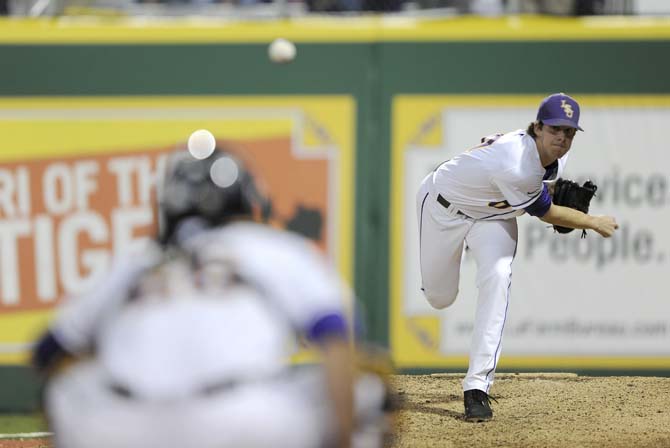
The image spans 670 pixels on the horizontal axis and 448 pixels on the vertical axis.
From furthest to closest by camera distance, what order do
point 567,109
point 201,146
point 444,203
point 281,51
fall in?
1. point 281,51
2. point 444,203
3. point 567,109
4. point 201,146

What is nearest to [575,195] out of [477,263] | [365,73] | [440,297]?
[477,263]

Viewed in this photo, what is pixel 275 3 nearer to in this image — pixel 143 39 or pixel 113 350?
pixel 143 39

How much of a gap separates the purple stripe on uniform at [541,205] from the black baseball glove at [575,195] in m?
0.29

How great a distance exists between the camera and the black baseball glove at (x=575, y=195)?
Result: 5922mm

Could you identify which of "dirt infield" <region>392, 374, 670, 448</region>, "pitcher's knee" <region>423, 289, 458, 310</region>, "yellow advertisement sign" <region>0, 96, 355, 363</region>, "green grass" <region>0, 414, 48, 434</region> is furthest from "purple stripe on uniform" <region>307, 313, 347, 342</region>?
"yellow advertisement sign" <region>0, 96, 355, 363</region>

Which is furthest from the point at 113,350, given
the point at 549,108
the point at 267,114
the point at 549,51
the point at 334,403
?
the point at 549,51

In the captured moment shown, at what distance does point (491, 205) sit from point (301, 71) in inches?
55.2

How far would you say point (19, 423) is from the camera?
6.07 meters

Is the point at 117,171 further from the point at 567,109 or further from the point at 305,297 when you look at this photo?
the point at 305,297

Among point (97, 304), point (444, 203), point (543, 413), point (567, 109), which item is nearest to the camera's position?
point (97, 304)

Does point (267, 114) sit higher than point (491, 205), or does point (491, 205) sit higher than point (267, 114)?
point (267, 114)

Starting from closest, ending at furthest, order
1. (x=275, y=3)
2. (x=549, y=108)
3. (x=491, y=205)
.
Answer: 1. (x=549, y=108)
2. (x=491, y=205)
3. (x=275, y=3)

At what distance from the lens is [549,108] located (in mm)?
5551

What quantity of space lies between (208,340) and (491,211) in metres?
3.95
